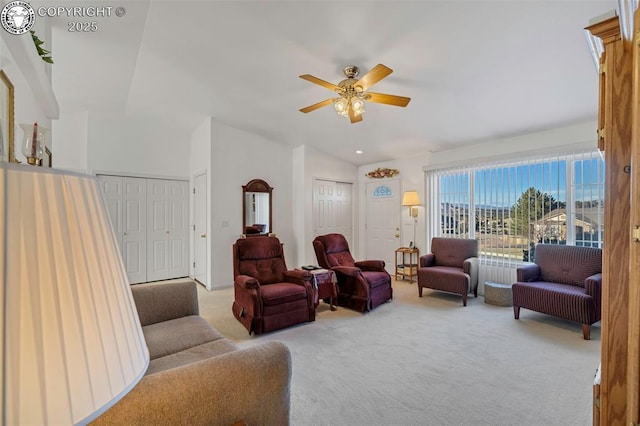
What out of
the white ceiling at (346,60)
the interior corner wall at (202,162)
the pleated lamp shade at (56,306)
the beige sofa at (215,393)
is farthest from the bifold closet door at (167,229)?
the pleated lamp shade at (56,306)

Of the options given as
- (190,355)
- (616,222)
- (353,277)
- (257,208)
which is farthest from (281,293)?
(616,222)

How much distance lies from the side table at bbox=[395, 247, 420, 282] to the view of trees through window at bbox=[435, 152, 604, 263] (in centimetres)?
63

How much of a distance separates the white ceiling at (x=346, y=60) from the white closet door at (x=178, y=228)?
5.06 ft

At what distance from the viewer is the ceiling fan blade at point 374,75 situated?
226cm

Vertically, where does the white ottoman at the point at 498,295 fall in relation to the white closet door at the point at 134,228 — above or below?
below

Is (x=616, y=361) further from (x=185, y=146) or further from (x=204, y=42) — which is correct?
(x=185, y=146)

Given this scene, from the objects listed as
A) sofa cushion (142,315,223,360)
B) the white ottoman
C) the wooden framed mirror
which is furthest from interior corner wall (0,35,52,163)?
the white ottoman

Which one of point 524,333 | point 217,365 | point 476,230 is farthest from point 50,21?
point 476,230

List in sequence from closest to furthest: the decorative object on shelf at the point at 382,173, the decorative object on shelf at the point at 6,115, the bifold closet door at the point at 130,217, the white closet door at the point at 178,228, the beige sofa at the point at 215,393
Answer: the beige sofa at the point at 215,393
the decorative object on shelf at the point at 6,115
the bifold closet door at the point at 130,217
the white closet door at the point at 178,228
the decorative object on shelf at the point at 382,173

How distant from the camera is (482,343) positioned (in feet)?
9.46

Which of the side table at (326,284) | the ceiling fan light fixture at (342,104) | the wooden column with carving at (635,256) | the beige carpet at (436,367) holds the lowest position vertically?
the beige carpet at (436,367)

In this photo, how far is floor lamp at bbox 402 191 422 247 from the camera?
5.21m

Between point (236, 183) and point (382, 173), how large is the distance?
280 centimetres

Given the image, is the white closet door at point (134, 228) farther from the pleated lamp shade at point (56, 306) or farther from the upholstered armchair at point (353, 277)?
the pleated lamp shade at point (56, 306)
